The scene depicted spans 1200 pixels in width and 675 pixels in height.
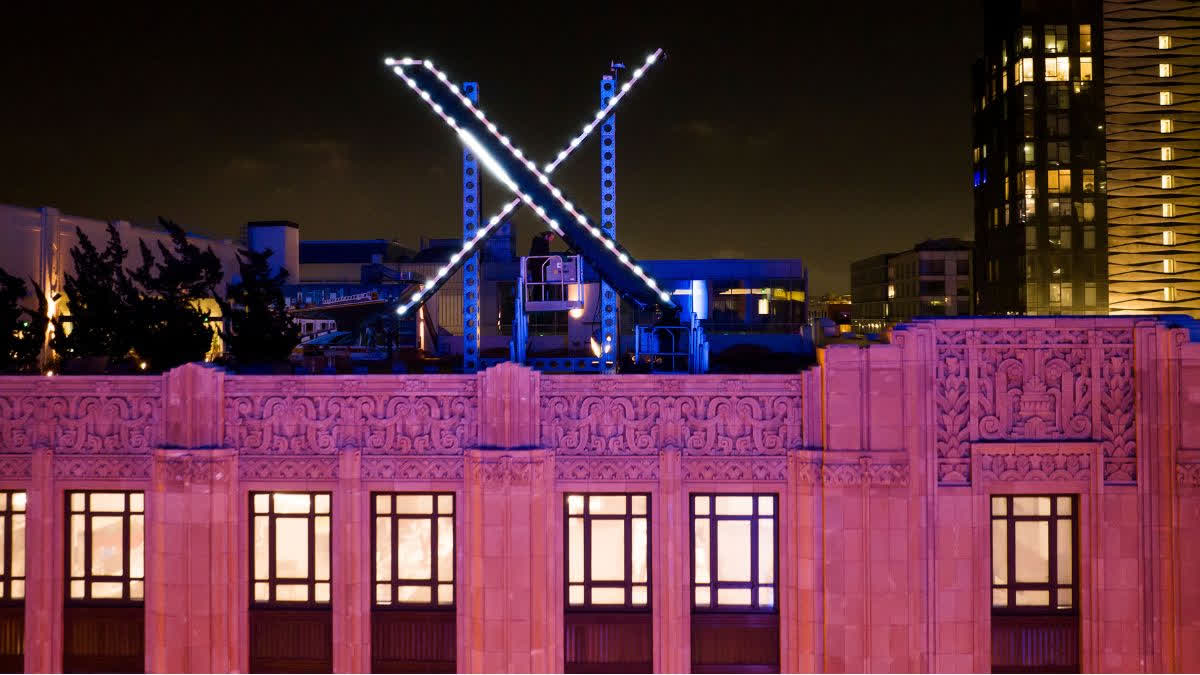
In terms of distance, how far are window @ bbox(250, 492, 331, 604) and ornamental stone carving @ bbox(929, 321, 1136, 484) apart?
10423mm

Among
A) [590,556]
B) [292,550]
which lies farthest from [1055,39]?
[292,550]

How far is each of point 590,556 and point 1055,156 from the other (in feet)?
276

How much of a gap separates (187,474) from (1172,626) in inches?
643

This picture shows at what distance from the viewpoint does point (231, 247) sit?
1989 inches

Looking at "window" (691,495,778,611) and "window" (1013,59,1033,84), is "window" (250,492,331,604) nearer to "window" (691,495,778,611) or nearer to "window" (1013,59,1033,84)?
"window" (691,495,778,611)

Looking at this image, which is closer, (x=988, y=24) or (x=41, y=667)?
(x=41, y=667)

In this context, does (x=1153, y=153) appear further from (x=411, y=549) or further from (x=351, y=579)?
(x=351, y=579)

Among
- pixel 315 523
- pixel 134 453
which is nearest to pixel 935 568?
pixel 315 523

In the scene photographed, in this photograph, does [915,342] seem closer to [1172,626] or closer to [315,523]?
[1172,626]

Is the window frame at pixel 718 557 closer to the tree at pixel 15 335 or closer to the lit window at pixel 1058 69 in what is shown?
the tree at pixel 15 335

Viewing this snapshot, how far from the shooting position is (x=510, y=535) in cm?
1441

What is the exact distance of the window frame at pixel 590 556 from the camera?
48.2ft

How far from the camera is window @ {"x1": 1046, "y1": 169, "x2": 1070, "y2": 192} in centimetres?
8344

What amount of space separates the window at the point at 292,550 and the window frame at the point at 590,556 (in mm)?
4113
